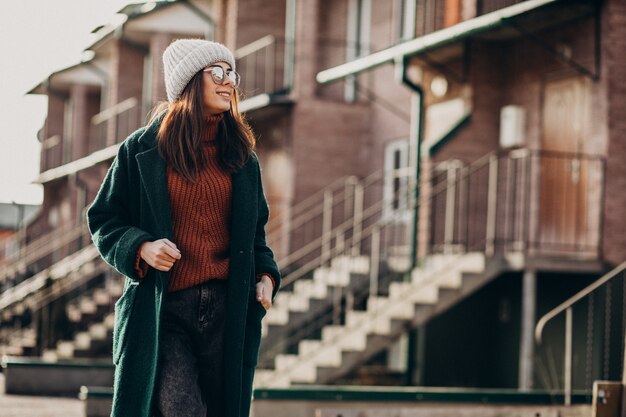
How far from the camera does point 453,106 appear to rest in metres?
15.7

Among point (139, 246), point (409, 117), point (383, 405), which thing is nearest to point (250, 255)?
point (139, 246)

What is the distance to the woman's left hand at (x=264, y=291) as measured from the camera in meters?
4.48

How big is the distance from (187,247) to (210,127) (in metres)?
0.48

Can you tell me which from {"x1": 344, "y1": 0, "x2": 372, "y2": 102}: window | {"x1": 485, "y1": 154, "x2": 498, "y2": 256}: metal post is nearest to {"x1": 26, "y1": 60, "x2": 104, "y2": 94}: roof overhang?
{"x1": 344, "y1": 0, "x2": 372, "y2": 102}: window

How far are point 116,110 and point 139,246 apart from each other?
23.7 meters

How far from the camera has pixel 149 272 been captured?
170 inches

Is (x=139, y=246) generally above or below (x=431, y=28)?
below

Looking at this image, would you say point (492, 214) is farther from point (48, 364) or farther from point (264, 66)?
point (264, 66)

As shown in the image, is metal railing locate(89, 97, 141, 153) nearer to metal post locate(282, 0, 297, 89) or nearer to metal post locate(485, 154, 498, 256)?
metal post locate(282, 0, 297, 89)

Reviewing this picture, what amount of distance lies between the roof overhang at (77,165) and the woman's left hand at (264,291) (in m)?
19.9

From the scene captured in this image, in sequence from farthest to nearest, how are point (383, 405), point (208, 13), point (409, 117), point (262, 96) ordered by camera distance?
point (208, 13), point (262, 96), point (409, 117), point (383, 405)

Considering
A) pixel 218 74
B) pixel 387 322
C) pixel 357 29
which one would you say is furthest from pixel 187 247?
pixel 357 29

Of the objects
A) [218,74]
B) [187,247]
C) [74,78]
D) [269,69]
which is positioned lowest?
[187,247]

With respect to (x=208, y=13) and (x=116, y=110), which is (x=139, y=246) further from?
(x=116, y=110)
